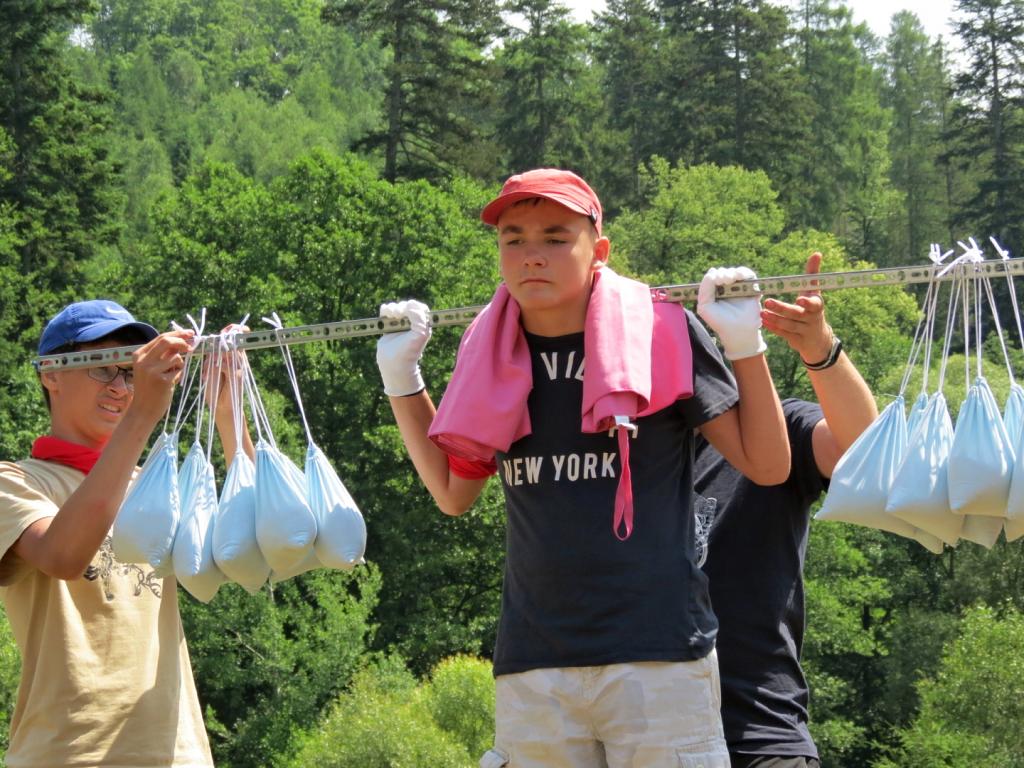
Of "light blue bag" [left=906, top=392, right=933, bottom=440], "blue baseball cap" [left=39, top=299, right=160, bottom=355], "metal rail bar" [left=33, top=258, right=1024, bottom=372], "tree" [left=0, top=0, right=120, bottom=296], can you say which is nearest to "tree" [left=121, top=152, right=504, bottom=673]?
"tree" [left=0, top=0, right=120, bottom=296]

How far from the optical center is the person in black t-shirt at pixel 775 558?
12.0ft

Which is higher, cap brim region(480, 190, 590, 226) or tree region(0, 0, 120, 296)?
tree region(0, 0, 120, 296)

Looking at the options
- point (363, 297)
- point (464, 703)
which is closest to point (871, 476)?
point (464, 703)

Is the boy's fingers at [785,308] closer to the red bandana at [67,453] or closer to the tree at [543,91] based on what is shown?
the red bandana at [67,453]

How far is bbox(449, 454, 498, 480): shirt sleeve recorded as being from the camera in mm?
3644

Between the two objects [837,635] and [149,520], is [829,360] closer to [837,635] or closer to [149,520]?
Result: [149,520]

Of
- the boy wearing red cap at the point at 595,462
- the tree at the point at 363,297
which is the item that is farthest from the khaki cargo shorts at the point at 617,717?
the tree at the point at 363,297

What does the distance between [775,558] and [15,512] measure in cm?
182

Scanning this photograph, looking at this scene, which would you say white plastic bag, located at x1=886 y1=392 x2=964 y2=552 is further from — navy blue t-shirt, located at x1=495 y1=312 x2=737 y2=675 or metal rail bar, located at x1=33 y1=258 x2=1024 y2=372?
navy blue t-shirt, located at x1=495 y1=312 x2=737 y2=675

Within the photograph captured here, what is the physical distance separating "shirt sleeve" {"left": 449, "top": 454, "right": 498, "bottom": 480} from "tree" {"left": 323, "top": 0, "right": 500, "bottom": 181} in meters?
35.5

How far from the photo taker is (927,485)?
3438 mm

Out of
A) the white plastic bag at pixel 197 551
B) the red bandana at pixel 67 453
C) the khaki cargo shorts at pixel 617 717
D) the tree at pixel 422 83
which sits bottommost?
the khaki cargo shorts at pixel 617 717

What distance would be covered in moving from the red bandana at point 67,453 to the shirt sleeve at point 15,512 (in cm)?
9

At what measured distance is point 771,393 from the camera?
Result: 3363 mm
